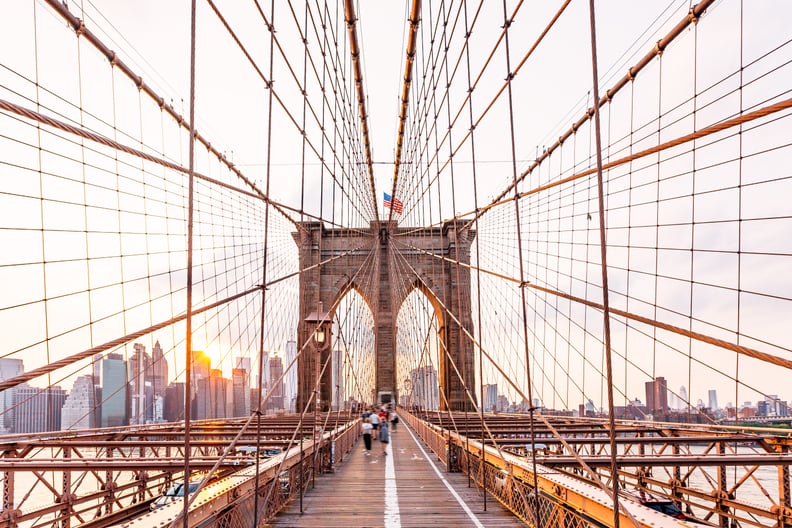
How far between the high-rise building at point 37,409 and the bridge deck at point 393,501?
11.8 feet

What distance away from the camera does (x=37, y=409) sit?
8.05 meters

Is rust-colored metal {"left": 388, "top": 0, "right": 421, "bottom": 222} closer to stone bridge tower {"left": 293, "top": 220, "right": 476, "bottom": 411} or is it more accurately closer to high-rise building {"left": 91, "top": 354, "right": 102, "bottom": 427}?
stone bridge tower {"left": 293, "top": 220, "right": 476, "bottom": 411}

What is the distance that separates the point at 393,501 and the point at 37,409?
5.40 metres

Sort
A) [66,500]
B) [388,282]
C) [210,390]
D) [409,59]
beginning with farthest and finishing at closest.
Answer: [388,282] → [409,59] → [210,390] → [66,500]

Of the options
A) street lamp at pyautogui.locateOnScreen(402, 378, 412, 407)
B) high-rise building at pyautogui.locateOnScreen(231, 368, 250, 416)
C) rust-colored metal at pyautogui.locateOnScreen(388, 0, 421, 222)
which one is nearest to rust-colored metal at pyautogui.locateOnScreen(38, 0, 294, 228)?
rust-colored metal at pyautogui.locateOnScreen(388, 0, 421, 222)

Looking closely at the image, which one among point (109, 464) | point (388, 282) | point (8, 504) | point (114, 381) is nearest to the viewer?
point (109, 464)

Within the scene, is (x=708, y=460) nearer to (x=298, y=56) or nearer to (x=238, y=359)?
(x=298, y=56)

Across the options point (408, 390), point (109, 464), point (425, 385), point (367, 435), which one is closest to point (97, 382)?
point (109, 464)

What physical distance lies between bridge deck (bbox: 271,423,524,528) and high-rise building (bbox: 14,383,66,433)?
11.8 feet

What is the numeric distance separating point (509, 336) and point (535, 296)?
16.7 ft

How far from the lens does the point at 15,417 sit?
311 inches

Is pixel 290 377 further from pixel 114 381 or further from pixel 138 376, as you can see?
pixel 114 381

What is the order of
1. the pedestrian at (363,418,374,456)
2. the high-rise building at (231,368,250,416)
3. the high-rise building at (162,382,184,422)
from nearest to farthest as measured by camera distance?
the pedestrian at (363,418,374,456) < the high-rise building at (162,382,184,422) < the high-rise building at (231,368,250,416)

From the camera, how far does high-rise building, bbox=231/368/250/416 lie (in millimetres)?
14844
